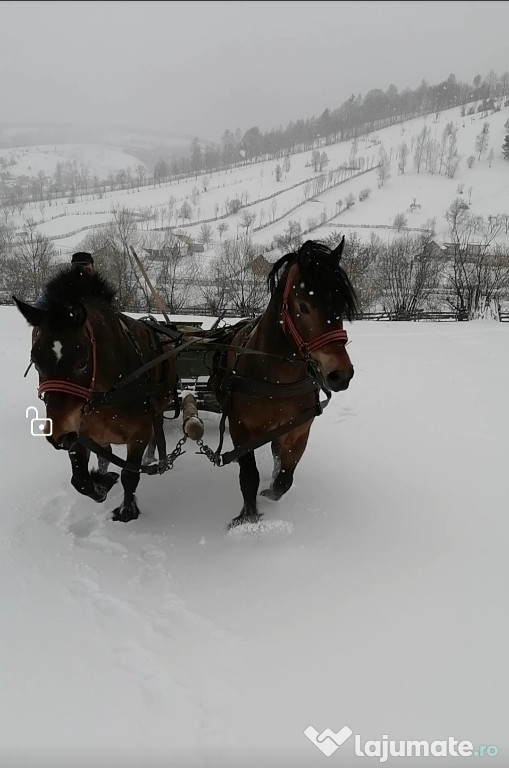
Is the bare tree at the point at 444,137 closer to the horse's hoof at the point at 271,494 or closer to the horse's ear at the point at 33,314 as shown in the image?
the horse's hoof at the point at 271,494

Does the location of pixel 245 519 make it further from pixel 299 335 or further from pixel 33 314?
pixel 33 314

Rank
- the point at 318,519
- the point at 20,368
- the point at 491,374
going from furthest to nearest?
the point at 20,368 < the point at 491,374 < the point at 318,519

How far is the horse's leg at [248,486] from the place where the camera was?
3701mm

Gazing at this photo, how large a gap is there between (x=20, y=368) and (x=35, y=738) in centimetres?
853

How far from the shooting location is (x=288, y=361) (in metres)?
3.28

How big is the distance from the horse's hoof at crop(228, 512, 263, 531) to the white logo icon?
175cm

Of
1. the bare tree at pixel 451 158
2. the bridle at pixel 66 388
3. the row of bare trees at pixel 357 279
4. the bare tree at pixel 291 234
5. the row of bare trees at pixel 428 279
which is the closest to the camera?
the bridle at pixel 66 388

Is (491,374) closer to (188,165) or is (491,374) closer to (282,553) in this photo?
(282,553)

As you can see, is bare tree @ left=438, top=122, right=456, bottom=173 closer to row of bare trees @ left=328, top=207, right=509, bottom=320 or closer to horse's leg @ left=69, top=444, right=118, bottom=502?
row of bare trees @ left=328, top=207, right=509, bottom=320

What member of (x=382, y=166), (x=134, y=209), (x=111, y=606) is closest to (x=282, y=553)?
(x=111, y=606)

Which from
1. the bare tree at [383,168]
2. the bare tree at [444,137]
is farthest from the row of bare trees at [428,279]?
the bare tree at [444,137]

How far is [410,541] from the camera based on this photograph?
355 centimetres

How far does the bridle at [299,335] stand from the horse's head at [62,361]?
1403mm

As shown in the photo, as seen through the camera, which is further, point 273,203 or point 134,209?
point 134,209
